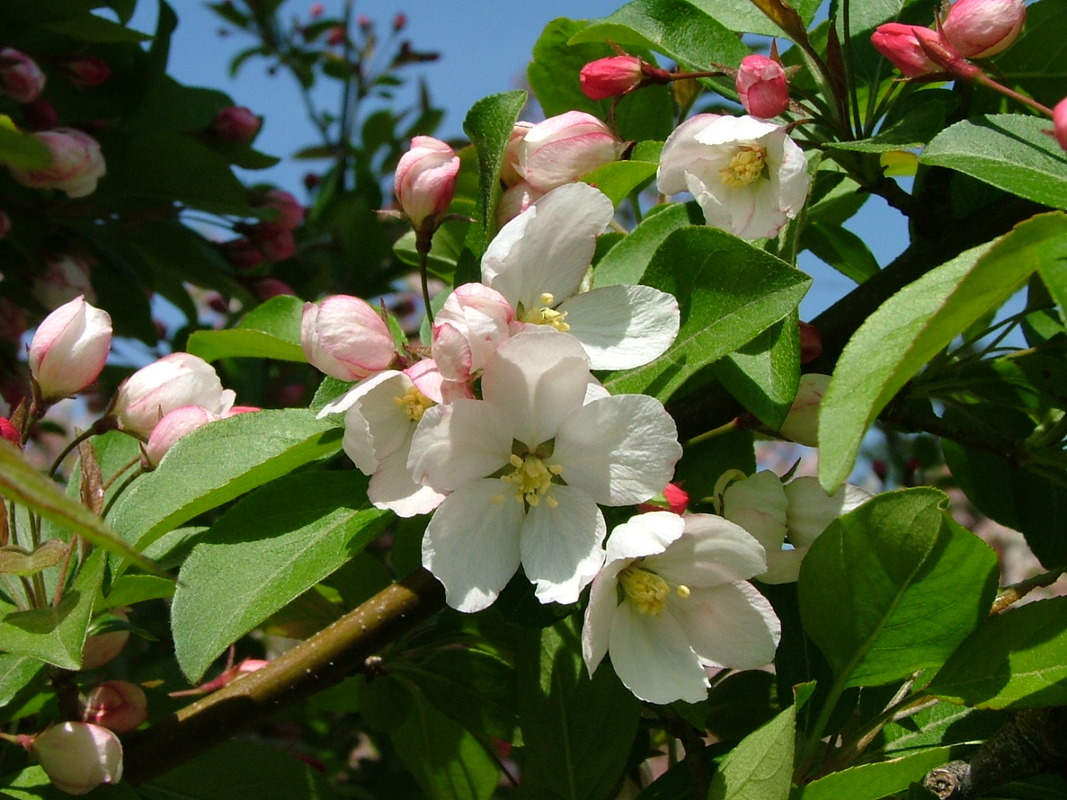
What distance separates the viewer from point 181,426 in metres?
1.13

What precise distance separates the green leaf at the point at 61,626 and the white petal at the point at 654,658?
47cm

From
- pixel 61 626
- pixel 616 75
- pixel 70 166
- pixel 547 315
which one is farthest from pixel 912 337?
pixel 70 166

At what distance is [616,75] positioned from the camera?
122 centimetres

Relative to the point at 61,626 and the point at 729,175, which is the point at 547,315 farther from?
the point at 61,626

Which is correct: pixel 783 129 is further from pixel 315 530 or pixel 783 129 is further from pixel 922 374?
pixel 315 530

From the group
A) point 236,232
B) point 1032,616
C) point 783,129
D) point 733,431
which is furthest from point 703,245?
point 236,232

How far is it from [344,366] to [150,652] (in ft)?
6.03

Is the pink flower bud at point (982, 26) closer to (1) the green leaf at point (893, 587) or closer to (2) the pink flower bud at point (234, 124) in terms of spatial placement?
(1) the green leaf at point (893, 587)

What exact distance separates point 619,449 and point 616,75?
523 millimetres

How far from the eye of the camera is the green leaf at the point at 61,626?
2.92 feet

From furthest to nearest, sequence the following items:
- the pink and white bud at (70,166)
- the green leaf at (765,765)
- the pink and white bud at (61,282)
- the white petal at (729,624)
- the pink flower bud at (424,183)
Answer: the pink and white bud at (61,282), the pink and white bud at (70,166), the pink flower bud at (424,183), the white petal at (729,624), the green leaf at (765,765)

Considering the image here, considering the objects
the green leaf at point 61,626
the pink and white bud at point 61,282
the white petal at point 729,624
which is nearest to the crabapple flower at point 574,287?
the white petal at point 729,624

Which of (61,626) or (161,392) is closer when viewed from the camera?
(61,626)

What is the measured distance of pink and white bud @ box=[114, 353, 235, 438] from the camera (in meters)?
1.18
